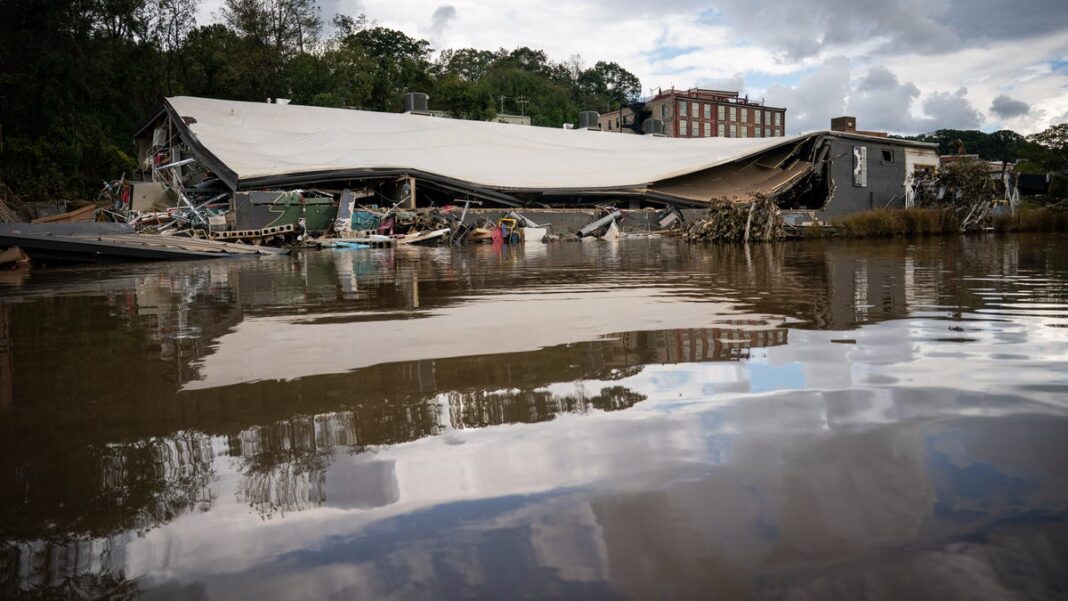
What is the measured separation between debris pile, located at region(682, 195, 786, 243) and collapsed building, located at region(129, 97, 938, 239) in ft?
10.0

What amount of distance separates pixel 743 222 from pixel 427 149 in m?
13.8

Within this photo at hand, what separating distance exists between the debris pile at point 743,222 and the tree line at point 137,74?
91.1 feet

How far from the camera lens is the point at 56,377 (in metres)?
3.29

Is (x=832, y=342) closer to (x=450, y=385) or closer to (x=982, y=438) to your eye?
(x=982, y=438)

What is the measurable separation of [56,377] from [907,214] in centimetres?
2242

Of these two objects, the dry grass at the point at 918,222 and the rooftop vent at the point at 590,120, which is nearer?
the dry grass at the point at 918,222

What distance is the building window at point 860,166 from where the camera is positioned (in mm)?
32062

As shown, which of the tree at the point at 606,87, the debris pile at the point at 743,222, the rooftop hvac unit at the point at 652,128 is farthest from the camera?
the tree at the point at 606,87

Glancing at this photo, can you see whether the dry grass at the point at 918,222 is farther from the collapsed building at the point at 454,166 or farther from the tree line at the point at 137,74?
the tree line at the point at 137,74

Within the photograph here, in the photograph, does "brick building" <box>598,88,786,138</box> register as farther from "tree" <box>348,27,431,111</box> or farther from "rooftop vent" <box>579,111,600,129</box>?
"rooftop vent" <box>579,111,600,129</box>

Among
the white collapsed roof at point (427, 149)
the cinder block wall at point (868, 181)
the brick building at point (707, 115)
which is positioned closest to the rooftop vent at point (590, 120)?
the white collapsed roof at point (427, 149)

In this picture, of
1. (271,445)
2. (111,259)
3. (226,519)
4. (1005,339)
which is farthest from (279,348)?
(111,259)

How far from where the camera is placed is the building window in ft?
105

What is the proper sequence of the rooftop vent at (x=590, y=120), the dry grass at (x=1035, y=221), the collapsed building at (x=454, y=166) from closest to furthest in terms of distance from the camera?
the collapsed building at (x=454, y=166)
the dry grass at (x=1035, y=221)
the rooftop vent at (x=590, y=120)
